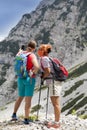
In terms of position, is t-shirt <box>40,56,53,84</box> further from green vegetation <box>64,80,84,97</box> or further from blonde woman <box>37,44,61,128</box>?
green vegetation <box>64,80,84,97</box>

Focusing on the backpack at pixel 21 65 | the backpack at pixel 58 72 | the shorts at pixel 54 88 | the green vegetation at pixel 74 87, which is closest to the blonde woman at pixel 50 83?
the shorts at pixel 54 88

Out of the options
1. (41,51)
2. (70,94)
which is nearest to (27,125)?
(41,51)

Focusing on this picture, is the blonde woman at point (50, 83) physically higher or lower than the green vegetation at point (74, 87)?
lower

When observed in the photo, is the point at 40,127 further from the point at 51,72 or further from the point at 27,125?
the point at 51,72

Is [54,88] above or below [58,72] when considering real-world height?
below

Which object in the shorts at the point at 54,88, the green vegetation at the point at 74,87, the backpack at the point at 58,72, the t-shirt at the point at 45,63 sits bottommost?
the shorts at the point at 54,88

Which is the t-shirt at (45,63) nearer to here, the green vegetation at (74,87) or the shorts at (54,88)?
the shorts at (54,88)

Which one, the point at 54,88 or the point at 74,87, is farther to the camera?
the point at 74,87

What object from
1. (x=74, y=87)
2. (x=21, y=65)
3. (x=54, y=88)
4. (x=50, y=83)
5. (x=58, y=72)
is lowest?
(x=54, y=88)

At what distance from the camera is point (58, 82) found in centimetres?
1727

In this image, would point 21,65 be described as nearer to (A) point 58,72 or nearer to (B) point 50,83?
(B) point 50,83

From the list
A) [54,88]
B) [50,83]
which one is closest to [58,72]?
[50,83]

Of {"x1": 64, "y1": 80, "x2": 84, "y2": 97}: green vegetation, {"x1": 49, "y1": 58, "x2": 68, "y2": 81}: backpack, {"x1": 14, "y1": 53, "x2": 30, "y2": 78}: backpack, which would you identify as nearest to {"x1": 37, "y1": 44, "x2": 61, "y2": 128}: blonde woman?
{"x1": 49, "y1": 58, "x2": 68, "y2": 81}: backpack

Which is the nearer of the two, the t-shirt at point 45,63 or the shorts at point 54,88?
the t-shirt at point 45,63
